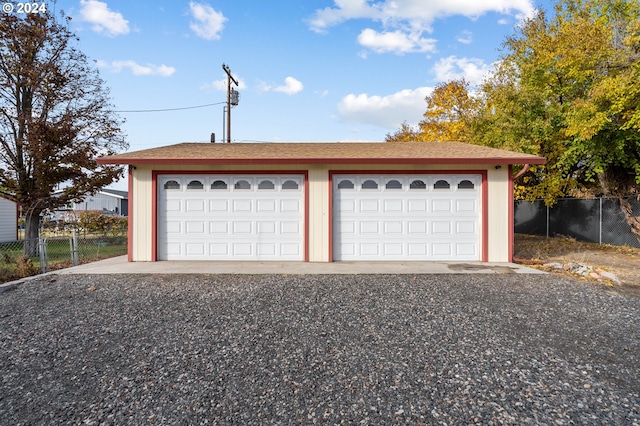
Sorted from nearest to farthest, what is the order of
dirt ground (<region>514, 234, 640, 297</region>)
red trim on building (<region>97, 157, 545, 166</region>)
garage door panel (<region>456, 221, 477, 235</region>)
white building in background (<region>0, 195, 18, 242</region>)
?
dirt ground (<region>514, 234, 640, 297</region>) < red trim on building (<region>97, 157, 545, 166</region>) < garage door panel (<region>456, 221, 477, 235</region>) < white building in background (<region>0, 195, 18, 242</region>)

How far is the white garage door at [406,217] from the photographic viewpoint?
8.59 metres

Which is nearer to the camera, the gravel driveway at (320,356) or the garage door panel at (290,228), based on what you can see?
the gravel driveway at (320,356)

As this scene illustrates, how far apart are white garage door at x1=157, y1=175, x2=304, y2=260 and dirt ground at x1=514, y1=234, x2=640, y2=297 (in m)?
5.96

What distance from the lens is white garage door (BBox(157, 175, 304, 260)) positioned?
8.71 metres

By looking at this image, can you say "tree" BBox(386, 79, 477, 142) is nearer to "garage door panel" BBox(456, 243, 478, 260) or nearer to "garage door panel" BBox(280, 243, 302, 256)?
"garage door panel" BBox(456, 243, 478, 260)

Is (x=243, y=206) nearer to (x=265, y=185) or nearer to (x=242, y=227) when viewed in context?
(x=242, y=227)

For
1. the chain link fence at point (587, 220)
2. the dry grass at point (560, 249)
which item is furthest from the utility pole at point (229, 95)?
the chain link fence at point (587, 220)

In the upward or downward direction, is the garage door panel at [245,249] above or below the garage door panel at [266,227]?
below

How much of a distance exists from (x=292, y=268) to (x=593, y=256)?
8473 millimetres

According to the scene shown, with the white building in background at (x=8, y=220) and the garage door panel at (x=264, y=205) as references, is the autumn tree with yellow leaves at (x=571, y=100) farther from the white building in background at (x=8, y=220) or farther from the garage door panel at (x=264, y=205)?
the white building in background at (x=8, y=220)

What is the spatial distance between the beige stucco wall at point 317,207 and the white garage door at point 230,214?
0.25m

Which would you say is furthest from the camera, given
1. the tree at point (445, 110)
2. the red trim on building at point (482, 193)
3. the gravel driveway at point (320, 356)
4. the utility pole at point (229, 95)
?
the tree at point (445, 110)

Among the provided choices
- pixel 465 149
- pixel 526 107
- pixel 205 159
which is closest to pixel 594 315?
pixel 465 149

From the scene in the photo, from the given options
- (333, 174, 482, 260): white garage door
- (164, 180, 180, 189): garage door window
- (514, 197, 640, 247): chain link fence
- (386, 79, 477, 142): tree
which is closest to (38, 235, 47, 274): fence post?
(164, 180, 180, 189): garage door window
